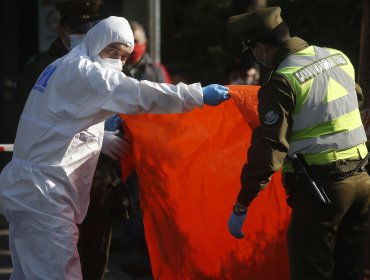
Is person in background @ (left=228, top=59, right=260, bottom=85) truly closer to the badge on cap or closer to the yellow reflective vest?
the yellow reflective vest

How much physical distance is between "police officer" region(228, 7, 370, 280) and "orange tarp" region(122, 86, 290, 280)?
31.4 inches

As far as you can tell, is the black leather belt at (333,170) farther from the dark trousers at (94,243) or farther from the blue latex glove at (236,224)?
the dark trousers at (94,243)

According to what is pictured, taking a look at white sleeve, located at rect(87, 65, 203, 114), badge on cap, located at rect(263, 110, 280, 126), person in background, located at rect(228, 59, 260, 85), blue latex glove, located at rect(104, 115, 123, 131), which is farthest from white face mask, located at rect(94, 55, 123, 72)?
person in background, located at rect(228, 59, 260, 85)

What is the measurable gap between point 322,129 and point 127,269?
10.3ft

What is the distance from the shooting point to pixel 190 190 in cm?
553

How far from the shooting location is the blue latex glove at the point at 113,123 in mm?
5533

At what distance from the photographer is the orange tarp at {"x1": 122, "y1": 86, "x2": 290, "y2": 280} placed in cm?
546

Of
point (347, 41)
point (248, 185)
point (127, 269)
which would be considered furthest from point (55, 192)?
point (347, 41)

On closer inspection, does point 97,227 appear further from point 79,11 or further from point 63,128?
point 79,11

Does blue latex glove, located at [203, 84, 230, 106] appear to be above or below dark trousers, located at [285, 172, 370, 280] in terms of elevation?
above

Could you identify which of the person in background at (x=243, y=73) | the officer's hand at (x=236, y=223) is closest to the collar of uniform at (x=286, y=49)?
the officer's hand at (x=236, y=223)

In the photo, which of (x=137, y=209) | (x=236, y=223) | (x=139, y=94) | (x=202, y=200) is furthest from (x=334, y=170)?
(x=137, y=209)

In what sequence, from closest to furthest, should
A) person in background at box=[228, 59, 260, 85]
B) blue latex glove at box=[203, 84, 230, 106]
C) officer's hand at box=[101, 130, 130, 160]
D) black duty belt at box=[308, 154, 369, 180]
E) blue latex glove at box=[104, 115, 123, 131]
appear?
black duty belt at box=[308, 154, 369, 180] < blue latex glove at box=[203, 84, 230, 106] < officer's hand at box=[101, 130, 130, 160] < blue latex glove at box=[104, 115, 123, 131] < person in background at box=[228, 59, 260, 85]

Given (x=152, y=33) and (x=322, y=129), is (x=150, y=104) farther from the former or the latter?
(x=152, y=33)
